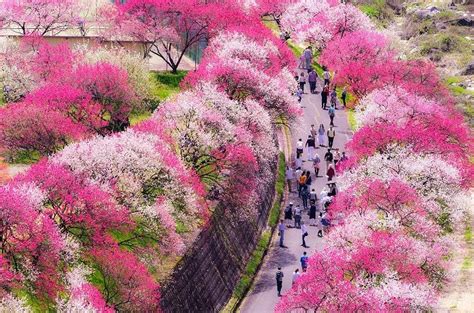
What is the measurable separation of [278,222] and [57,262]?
23896mm

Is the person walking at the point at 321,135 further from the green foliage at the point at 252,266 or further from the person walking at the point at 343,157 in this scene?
the green foliage at the point at 252,266

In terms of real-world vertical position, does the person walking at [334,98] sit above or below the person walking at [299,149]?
above

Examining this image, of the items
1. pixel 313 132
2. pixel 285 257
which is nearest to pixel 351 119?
pixel 313 132

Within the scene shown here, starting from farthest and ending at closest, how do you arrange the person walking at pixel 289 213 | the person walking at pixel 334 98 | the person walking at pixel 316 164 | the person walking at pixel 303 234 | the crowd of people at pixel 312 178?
the person walking at pixel 334 98
the person walking at pixel 316 164
the person walking at pixel 289 213
the crowd of people at pixel 312 178
the person walking at pixel 303 234

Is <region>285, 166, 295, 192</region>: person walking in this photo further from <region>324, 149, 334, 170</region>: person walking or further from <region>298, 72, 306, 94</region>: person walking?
<region>298, 72, 306, 94</region>: person walking

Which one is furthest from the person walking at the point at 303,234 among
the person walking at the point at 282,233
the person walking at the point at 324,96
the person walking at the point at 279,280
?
the person walking at the point at 324,96

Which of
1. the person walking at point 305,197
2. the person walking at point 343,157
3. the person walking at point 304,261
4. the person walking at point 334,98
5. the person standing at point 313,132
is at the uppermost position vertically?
the person walking at point 334,98

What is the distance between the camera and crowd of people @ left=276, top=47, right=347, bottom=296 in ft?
188

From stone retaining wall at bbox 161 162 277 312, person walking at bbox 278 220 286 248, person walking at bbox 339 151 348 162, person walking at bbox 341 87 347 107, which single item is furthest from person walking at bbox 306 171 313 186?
person walking at bbox 341 87 347 107

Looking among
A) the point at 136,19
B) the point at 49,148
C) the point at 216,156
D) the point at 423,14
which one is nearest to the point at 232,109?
the point at 216,156

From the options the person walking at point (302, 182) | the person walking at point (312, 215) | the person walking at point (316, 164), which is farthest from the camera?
the person walking at point (316, 164)

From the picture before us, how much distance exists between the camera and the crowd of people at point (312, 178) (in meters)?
57.4

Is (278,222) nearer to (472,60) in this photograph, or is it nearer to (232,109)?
(232,109)

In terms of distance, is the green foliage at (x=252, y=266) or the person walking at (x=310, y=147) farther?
the person walking at (x=310, y=147)
